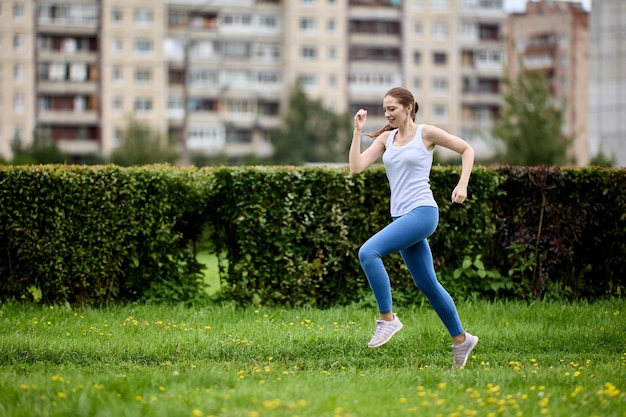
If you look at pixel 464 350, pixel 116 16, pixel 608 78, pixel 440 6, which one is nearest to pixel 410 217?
pixel 464 350

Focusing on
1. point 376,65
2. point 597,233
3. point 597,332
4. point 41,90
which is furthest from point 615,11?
point 41,90

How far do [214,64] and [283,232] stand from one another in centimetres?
7747

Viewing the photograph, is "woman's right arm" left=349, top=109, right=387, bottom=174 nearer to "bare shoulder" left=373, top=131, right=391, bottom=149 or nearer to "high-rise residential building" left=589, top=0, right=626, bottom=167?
"bare shoulder" left=373, top=131, right=391, bottom=149

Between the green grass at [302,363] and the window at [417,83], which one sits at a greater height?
the window at [417,83]

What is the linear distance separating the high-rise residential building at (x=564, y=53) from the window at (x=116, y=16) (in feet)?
119

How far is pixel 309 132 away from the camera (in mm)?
78625

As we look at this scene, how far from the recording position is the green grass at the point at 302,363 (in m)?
5.88

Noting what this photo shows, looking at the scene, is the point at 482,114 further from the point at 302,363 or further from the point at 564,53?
the point at 302,363

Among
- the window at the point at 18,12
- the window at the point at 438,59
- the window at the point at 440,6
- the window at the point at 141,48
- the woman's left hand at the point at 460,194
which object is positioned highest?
the window at the point at 440,6

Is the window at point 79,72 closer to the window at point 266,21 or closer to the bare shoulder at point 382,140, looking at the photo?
the window at point 266,21

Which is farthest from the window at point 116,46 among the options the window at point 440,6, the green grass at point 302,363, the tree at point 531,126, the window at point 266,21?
the green grass at point 302,363

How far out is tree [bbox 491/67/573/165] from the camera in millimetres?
38656

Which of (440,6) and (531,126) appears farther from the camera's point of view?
(440,6)

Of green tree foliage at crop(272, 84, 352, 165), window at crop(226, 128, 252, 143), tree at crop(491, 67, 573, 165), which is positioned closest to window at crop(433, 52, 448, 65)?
green tree foliage at crop(272, 84, 352, 165)
